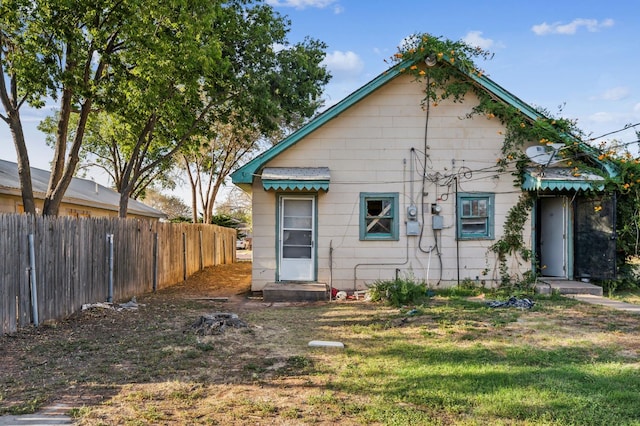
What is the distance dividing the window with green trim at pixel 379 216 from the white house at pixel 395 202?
0.02 meters

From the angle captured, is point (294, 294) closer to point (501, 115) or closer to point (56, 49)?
point (501, 115)

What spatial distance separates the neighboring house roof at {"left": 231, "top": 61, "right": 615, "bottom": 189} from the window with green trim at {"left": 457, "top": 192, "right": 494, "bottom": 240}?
2235 millimetres

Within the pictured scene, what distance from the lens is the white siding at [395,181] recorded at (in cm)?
1064

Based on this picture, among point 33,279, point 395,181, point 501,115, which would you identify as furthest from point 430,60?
point 33,279

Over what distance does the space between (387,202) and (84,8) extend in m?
7.98

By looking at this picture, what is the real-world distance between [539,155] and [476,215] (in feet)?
6.46

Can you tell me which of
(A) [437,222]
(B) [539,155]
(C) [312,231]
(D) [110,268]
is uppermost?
(B) [539,155]

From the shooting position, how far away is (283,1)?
14953 mm

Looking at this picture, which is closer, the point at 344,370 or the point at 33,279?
the point at 344,370

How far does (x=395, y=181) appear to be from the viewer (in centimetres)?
1070

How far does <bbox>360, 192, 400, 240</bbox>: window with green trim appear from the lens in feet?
34.9

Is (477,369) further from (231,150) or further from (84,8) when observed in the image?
(231,150)

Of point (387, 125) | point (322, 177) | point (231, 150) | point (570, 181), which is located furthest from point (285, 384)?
point (231, 150)

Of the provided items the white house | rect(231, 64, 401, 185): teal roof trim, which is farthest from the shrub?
rect(231, 64, 401, 185): teal roof trim
